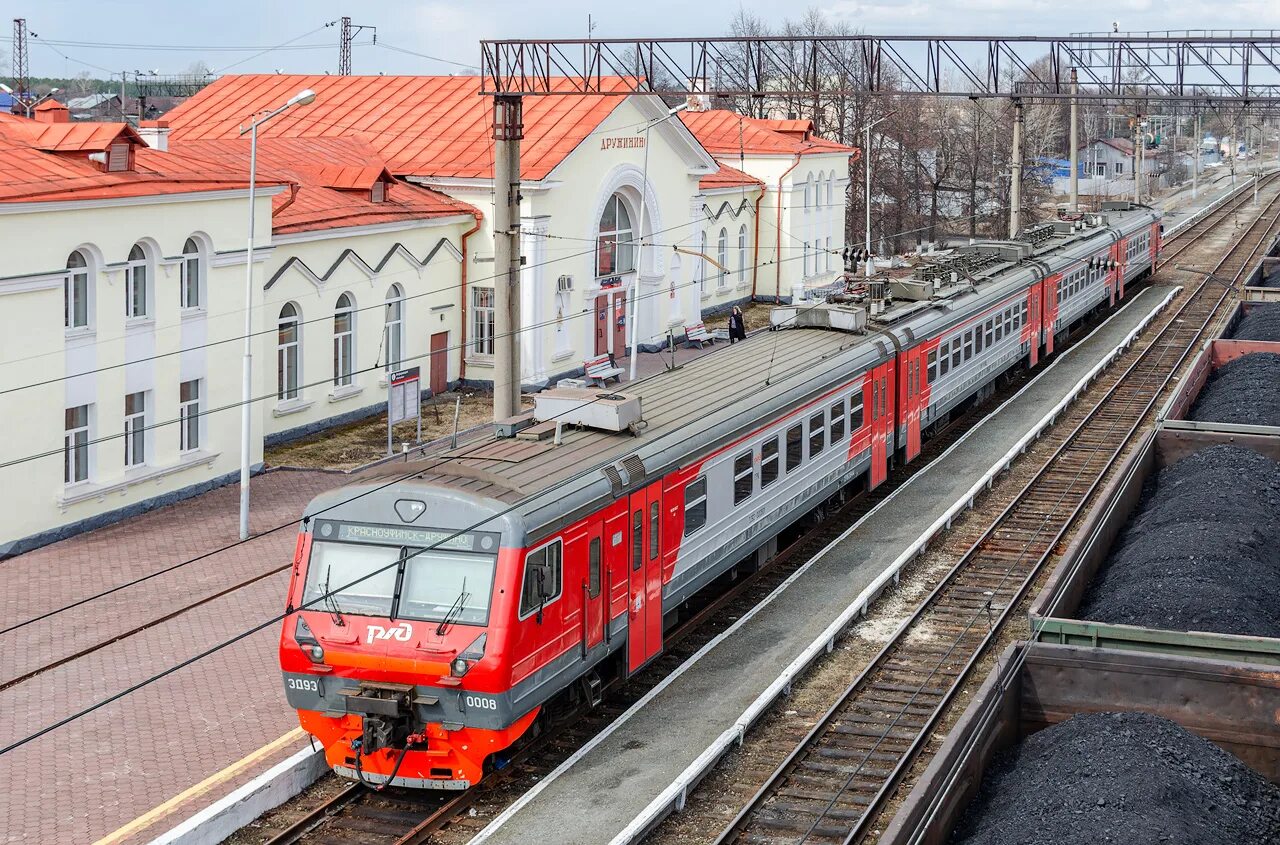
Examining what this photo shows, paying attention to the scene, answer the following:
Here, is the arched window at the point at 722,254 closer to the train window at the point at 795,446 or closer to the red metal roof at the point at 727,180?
the red metal roof at the point at 727,180

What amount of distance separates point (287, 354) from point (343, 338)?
210 cm

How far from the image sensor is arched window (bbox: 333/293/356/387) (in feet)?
106

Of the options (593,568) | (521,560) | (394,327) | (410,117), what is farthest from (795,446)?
(410,117)

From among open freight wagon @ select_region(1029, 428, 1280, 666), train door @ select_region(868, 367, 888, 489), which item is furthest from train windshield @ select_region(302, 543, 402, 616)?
train door @ select_region(868, 367, 888, 489)

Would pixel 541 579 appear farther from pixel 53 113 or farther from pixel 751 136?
pixel 751 136

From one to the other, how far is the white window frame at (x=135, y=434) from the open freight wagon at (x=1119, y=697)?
17.2 m

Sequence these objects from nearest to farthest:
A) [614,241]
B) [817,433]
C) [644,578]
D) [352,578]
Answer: [352,578], [644,578], [817,433], [614,241]

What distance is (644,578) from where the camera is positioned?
15648 millimetres

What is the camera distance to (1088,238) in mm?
43844

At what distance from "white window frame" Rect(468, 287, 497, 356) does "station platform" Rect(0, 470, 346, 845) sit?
12.0 metres

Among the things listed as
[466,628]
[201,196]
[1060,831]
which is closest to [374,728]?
[466,628]

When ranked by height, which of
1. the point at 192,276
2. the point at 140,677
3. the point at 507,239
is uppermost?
the point at 507,239

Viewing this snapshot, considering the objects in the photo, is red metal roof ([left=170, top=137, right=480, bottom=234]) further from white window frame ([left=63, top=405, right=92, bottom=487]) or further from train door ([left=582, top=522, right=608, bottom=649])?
train door ([left=582, top=522, right=608, bottom=649])

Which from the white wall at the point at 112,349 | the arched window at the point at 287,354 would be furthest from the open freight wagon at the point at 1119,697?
the arched window at the point at 287,354
